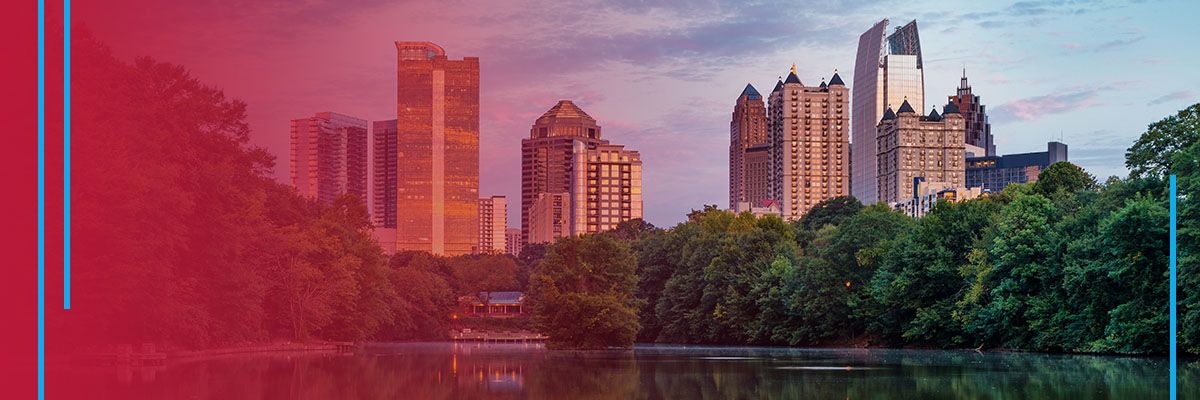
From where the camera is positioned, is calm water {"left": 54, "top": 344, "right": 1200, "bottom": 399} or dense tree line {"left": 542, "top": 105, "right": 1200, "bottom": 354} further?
dense tree line {"left": 542, "top": 105, "right": 1200, "bottom": 354}

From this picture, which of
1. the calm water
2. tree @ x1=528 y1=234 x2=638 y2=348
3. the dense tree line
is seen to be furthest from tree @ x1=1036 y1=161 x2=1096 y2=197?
tree @ x1=528 y1=234 x2=638 y2=348

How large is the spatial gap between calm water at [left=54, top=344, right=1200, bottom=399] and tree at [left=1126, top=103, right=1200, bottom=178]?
9.33 metres

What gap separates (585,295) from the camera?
252ft

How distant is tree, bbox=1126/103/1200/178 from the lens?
178ft

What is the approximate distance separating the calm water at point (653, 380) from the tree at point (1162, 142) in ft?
30.6

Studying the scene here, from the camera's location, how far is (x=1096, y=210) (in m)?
57.5

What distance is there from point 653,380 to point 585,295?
38693 mm
